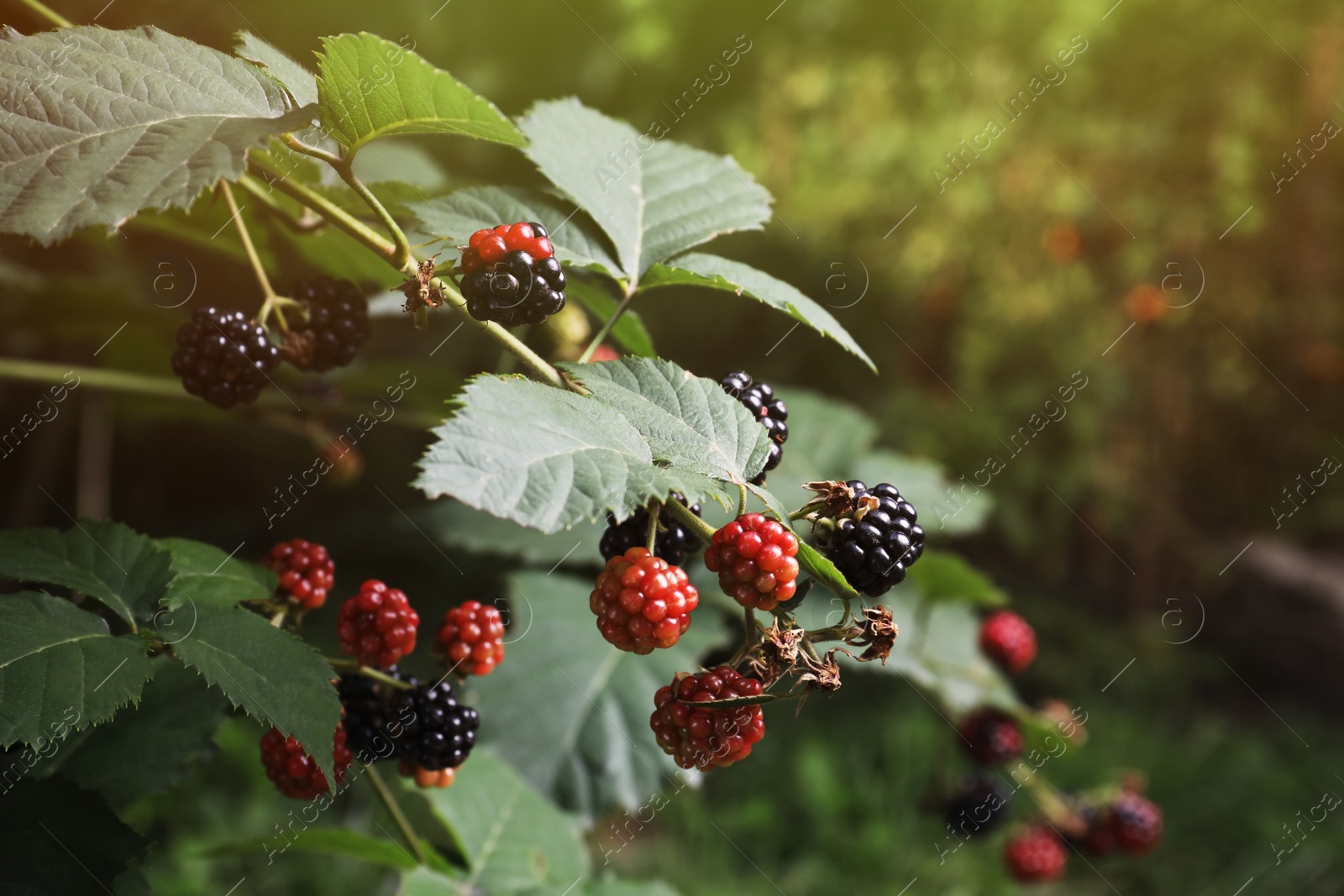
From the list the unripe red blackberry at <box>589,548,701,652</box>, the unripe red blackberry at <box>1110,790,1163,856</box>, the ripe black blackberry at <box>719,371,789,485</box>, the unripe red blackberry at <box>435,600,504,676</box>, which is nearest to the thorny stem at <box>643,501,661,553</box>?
the unripe red blackberry at <box>589,548,701,652</box>

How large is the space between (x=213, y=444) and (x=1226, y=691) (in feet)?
Answer: 16.9

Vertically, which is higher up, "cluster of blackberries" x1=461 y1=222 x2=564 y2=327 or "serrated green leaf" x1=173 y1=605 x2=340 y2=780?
"cluster of blackberries" x1=461 y1=222 x2=564 y2=327

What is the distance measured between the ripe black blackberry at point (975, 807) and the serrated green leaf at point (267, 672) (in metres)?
1.58

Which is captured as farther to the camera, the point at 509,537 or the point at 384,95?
the point at 509,537

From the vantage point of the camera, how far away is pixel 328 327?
2.82 feet

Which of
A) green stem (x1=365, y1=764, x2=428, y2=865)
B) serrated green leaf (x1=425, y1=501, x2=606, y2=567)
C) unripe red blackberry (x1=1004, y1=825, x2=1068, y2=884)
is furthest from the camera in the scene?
unripe red blackberry (x1=1004, y1=825, x2=1068, y2=884)

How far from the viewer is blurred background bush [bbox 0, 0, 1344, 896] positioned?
268cm

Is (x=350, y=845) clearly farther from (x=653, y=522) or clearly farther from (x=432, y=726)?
(x=653, y=522)

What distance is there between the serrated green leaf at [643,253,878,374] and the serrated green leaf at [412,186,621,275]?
0.18 feet

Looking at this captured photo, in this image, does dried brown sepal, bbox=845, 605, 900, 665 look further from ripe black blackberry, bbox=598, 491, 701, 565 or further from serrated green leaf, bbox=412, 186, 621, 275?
serrated green leaf, bbox=412, 186, 621, 275

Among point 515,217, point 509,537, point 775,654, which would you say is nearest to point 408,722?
point 775,654

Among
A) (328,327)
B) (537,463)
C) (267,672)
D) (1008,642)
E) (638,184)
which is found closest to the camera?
(537,463)

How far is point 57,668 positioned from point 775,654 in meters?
0.45

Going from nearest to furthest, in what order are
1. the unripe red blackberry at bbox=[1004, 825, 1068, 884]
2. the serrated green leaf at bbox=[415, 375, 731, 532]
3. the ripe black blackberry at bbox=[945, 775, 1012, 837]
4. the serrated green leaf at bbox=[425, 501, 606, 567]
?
the serrated green leaf at bbox=[415, 375, 731, 532]
the serrated green leaf at bbox=[425, 501, 606, 567]
the ripe black blackberry at bbox=[945, 775, 1012, 837]
the unripe red blackberry at bbox=[1004, 825, 1068, 884]
